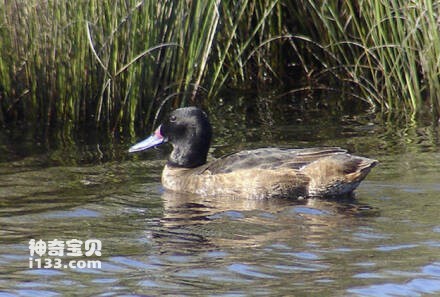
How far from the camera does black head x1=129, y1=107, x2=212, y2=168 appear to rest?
8844 millimetres

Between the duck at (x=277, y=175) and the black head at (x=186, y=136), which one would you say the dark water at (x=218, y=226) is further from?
the black head at (x=186, y=136)

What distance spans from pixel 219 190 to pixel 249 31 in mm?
3305

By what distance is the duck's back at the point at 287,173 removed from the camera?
7.99 m

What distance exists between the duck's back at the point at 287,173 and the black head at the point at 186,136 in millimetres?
515

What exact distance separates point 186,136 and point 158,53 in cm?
125

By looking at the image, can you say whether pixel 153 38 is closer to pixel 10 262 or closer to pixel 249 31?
pixel 249 31

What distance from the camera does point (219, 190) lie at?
830 centimetres

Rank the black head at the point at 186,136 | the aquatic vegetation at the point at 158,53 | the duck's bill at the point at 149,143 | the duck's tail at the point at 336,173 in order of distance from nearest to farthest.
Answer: the duck's tail at the point at 336,173 < the black head at the point at 186,136 < the duck's bill at the point at 149,143 < the aquatic vegetation at the point at 158,53

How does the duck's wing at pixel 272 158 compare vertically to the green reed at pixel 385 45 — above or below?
below

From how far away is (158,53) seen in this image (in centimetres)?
988

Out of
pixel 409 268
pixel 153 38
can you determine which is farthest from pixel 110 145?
pixel 409 268

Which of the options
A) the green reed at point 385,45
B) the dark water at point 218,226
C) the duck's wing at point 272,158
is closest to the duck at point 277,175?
the duck's wing at point 272,158

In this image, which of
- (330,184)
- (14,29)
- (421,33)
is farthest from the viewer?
(421,33)

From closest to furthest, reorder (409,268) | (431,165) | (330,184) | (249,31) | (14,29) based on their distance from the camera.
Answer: (409,268) < (330,184) < (431,165) < (14,29) < (249,31)
